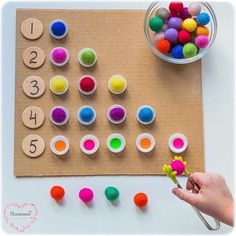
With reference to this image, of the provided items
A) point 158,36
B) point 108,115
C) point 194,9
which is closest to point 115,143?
point 108,115

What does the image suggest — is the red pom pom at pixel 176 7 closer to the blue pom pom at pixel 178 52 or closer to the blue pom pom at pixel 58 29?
the blue pom pom at pixel 178 52

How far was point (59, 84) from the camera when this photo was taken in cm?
116

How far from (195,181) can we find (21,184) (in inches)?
17.7

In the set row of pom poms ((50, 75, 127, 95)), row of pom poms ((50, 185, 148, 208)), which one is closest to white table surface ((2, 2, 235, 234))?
row of pom poms ((50, 185, 148, 208))

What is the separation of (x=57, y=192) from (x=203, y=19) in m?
0.57

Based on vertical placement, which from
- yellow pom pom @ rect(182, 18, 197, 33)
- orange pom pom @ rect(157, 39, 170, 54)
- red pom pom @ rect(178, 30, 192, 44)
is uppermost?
yellow pom pom @ rect(182, 18, 197, 33)

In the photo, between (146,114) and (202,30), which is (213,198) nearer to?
(146,114)

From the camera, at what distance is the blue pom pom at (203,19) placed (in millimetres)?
1127

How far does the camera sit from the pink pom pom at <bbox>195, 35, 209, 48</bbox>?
1.12 meters

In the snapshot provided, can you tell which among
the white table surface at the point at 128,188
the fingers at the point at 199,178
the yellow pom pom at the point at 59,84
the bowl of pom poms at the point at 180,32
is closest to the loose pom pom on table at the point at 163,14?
the bowl of pom poms at the point at 180,32

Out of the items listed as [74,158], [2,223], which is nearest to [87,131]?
[74,158]

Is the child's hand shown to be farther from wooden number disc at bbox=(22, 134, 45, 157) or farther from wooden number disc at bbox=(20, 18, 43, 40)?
wooden number disc at bbox=(20, 18, 43, 40)

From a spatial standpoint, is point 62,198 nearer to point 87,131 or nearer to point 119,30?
point 87,131

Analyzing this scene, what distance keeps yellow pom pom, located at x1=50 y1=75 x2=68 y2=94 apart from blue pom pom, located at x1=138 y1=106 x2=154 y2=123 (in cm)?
21
